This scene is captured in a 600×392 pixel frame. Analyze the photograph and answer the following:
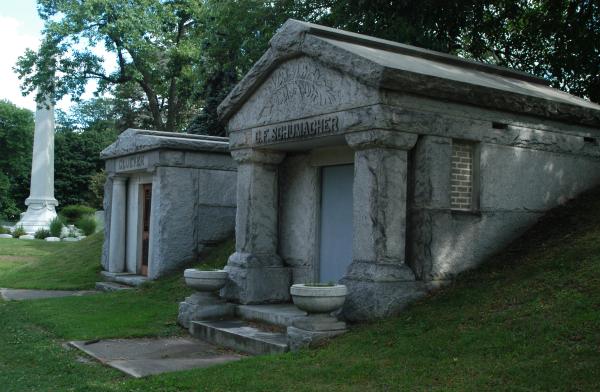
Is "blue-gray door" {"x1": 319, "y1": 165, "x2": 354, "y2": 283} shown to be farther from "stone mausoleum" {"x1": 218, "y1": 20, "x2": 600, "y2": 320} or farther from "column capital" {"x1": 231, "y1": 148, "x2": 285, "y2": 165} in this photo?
"column capital" {"x1": 231, "y1": 148, "x2": 285, "y2": 165}

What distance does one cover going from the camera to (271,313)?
29.0 feet

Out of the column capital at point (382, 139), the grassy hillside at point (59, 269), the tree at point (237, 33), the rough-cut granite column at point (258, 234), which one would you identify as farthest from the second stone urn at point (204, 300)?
the tree at point (237, 33)

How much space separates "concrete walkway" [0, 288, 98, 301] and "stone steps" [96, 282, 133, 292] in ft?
0.70

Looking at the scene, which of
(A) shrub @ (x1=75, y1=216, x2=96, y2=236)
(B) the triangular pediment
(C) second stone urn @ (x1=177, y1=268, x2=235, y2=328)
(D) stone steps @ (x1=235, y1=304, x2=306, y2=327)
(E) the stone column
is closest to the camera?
(B) the triangular pediment

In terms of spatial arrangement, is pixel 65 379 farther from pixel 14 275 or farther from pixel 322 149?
pixel 14 275

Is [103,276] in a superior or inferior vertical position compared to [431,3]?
inferior

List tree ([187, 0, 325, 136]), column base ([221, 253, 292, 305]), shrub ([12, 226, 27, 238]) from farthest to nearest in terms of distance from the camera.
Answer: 1. shrub ([12, 226, 27, 238])
2. tree ([187, 0, 325, 136])
3. column base ([221, 253, 292, 305])

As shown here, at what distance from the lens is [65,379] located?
666cm

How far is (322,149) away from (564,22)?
7.50 m

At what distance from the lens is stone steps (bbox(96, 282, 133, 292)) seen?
1383cm

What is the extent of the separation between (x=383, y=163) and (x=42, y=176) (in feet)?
96.3

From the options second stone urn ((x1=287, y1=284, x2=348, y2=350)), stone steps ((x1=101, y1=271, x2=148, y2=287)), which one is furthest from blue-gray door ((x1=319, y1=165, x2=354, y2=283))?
stone steps ((x1=101, y1=271, x2=148, y2=287))

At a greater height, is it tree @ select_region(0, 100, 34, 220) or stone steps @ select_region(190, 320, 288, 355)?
tree @ select_region(0, 100, 34, 220)

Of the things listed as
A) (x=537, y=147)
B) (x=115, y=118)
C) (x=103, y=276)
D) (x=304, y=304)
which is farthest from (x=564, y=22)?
(x=115, y=118)
